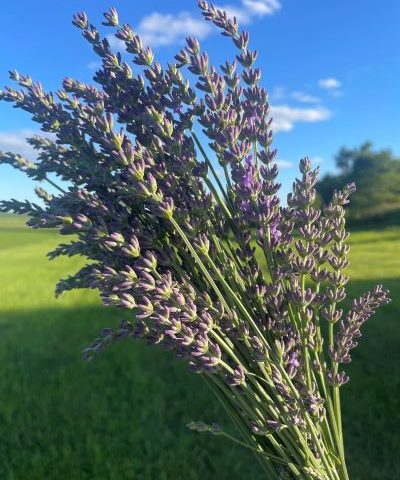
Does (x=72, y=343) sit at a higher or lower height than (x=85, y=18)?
lower

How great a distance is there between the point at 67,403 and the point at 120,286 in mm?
2479

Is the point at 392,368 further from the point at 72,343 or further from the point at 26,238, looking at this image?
the point at 26,238

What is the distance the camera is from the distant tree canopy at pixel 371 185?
1841 centimetres

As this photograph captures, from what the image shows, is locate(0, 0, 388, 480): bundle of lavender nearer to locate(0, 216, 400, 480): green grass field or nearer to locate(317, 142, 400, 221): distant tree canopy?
locate(0, 216, 400, 480): green grass field

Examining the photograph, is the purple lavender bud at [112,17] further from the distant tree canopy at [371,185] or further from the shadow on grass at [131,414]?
the distant tree canopy at [371,185]

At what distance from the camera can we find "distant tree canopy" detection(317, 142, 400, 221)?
18.4 metres

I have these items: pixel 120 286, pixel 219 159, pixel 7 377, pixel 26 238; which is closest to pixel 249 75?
pixel 219 159

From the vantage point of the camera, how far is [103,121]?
1.03 m

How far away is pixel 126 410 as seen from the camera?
3055mm

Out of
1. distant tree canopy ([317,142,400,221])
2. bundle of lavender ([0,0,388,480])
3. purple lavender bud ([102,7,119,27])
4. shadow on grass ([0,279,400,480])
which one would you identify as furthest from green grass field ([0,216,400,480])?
distant tree canopy ([317,142,400,221])

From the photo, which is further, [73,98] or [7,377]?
[7,377]

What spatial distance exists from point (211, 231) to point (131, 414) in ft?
7.29

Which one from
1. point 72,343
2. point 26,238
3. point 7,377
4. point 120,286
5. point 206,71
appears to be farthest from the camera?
point 26,238

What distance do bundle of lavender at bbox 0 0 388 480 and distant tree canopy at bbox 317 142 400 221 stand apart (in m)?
16.6
